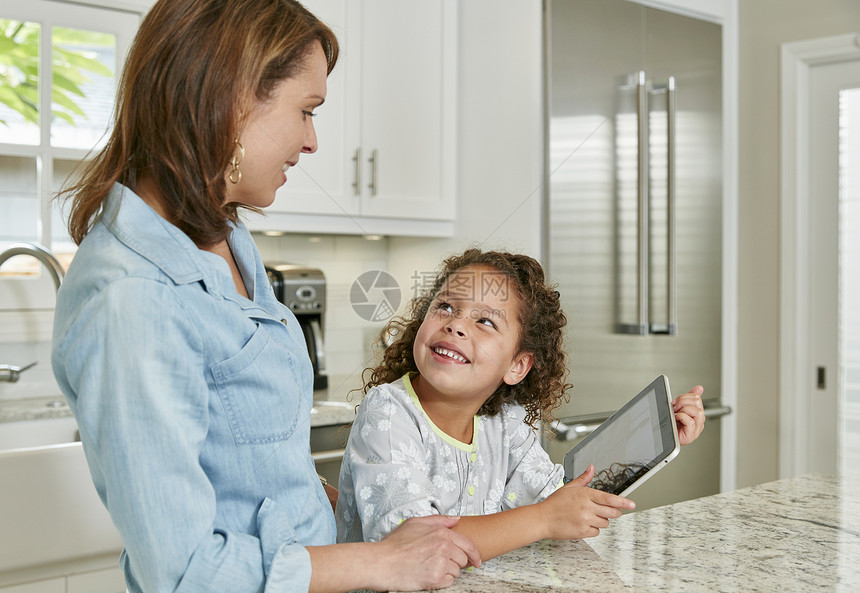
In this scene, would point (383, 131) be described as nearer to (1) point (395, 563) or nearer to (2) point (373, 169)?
(2) point (373, 169)

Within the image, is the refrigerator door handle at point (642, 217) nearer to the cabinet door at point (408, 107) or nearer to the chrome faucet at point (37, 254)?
the cabinet door at point (408, 107)

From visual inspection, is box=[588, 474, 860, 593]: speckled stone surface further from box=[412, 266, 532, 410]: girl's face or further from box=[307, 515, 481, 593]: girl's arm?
box=[412, 266, 532, 410]: girl's face

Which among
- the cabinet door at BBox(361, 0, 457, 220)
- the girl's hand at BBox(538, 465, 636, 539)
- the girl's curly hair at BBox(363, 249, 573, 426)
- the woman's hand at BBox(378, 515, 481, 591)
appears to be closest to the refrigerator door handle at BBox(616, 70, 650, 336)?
the cabinet door at BBox(361, 0, 457, 220)

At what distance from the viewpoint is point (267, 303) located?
87 centimetres

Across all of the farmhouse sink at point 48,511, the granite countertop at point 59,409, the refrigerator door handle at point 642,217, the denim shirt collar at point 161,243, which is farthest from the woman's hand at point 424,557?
the refrigerator door handle at point 642,217

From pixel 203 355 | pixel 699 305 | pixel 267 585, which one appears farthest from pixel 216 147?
pixel 699 305

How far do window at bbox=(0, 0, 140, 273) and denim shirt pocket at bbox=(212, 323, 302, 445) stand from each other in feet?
5.10

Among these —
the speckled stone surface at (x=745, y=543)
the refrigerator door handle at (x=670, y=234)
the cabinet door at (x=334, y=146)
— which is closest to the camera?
the speckled stone surface at (x=745, y=543)

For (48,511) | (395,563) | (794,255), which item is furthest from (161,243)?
(794,255)

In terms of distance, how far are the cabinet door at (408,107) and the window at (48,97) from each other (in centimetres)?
68

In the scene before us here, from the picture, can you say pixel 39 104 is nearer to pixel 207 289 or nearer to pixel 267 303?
pixel 267 303

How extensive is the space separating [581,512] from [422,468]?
224mm

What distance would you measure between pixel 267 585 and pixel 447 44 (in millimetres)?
1961

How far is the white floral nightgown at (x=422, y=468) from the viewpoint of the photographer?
87cm
